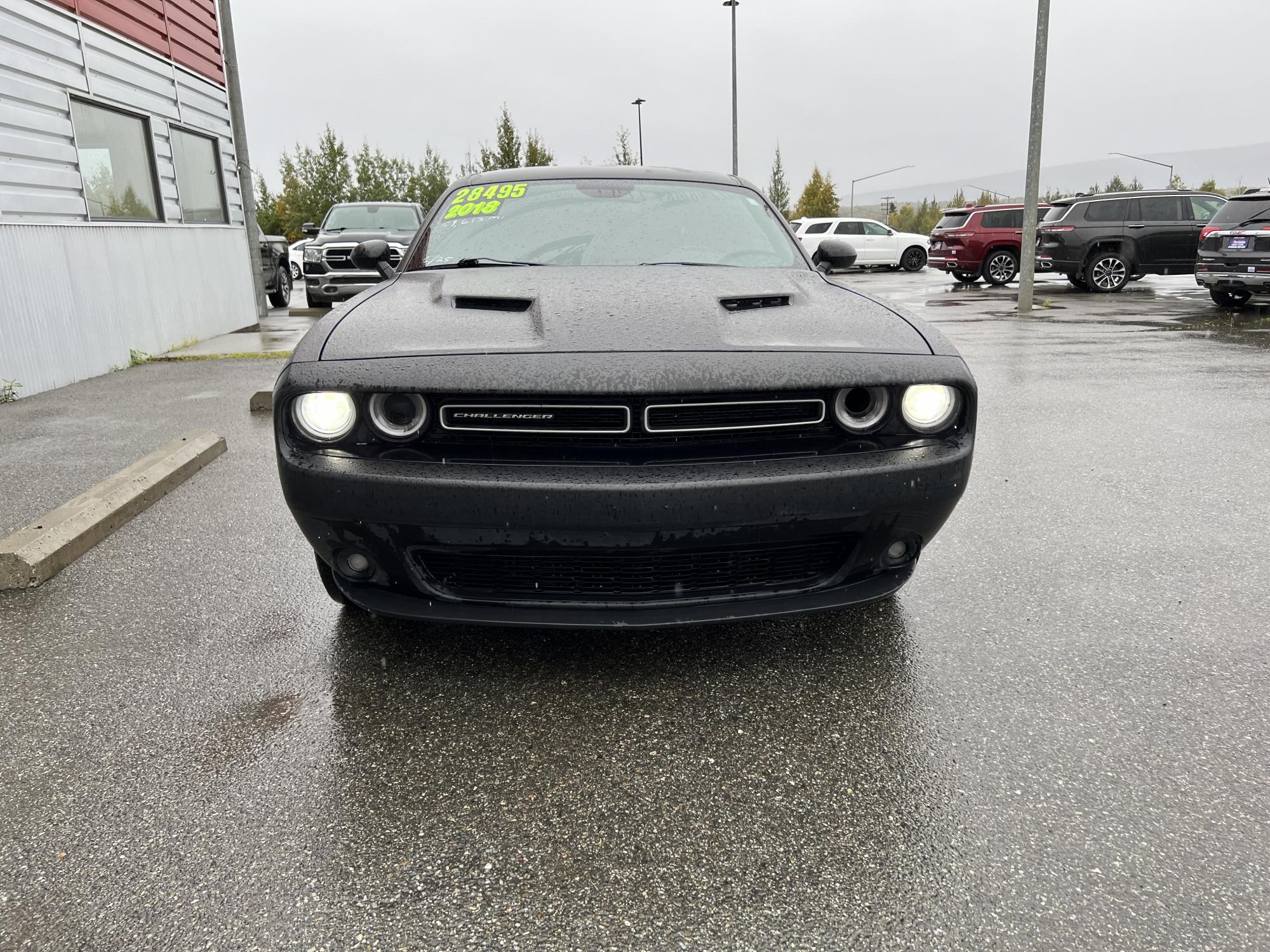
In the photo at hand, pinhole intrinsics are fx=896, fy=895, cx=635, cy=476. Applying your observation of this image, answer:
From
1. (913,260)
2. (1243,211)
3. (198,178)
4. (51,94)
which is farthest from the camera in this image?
(913,260)

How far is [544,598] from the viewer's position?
2.25 metres

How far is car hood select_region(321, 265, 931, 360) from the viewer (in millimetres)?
2264

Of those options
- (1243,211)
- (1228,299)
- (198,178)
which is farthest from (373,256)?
(1228,299)

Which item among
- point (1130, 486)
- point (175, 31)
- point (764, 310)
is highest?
point (175, 31)

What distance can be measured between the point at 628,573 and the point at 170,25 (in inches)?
461

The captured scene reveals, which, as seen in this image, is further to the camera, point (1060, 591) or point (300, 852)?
point (1060, 591)

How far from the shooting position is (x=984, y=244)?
19219mm

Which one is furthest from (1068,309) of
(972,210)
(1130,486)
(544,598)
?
(544,598)

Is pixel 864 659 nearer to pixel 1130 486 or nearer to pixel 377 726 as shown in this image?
pixel 377 726

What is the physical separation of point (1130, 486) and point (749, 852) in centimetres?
343

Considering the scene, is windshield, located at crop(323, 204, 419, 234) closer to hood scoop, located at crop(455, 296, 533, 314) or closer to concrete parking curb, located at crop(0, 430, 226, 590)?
concrete parking curb, located at crop(0, 430, 226, 590)

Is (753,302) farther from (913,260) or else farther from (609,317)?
(913,260)

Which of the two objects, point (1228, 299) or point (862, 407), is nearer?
point (862, 407)

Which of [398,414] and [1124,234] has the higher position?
[1124,234]
